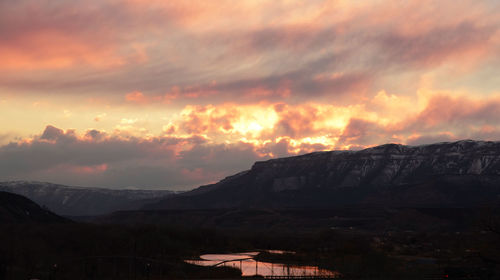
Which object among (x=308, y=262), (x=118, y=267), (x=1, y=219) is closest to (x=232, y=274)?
(x=118, y=267)

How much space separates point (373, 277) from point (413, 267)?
70.2 feet

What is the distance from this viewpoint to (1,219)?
182m

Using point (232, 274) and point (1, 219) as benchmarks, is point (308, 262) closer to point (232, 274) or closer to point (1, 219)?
point (232, 274)

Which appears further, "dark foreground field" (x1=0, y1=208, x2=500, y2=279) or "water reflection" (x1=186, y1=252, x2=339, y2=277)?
"water reflection" (x1=186, y1=252, x2=339, y2=277)

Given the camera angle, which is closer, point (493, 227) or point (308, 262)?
point (493, 227)

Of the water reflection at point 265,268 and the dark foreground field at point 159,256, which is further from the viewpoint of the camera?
the water reflection at point 265,268

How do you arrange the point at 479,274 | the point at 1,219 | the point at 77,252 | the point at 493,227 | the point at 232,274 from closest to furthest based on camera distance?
the point at 493,227 < the point at 479,274 < the point at 232,274 < the point at 77,252 < the point at 1,219

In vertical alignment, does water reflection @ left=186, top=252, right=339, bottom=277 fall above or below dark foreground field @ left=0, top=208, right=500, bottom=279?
below

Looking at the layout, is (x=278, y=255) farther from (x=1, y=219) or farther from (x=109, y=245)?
(x=1, y=219)

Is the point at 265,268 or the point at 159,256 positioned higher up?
the point at 159,256

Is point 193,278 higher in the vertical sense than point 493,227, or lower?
lower

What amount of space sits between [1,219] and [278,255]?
79.6 metres

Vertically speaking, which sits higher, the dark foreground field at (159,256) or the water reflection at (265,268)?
the dark foreground field at (159,256)

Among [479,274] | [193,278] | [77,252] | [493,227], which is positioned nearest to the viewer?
[493,227]
